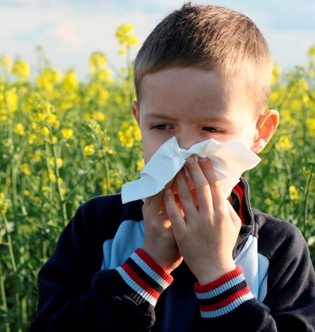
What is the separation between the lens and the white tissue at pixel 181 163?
143 cm

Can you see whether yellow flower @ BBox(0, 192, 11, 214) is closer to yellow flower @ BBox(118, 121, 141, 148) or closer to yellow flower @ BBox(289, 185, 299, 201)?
yellow flower @ BBox(118, 121, 141, 148)

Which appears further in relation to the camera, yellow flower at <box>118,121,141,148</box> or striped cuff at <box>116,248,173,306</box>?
yellow flower at <box>118,121,141,148</box>

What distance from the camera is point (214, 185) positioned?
1460 mm

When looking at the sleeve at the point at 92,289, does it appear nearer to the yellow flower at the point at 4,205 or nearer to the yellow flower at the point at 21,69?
the yellow flower at the point at 4,205

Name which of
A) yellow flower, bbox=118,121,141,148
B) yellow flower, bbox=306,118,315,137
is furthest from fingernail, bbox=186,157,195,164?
yellow flower, bbox=306,118,315,137

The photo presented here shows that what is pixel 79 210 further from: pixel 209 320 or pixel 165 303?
pixel 209 320

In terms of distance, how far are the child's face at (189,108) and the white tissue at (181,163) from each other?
0.03 meters

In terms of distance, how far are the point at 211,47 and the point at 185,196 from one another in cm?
36

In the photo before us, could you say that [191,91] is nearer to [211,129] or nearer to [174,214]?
[211,129]

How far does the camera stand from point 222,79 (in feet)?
4.87

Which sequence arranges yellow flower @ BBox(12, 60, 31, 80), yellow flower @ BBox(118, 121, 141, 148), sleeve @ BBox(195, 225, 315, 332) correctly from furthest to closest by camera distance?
yellow flower @ BBox(12, 60, 31, 80) < yellow flower @ BBox(118, 121, 141, 148) < sleeve @ BBox(195, 225, 315, 332)

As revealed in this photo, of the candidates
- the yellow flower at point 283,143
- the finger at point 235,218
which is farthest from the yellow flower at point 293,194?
the finger at point 235,218

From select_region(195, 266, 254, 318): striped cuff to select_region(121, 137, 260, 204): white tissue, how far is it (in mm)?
216

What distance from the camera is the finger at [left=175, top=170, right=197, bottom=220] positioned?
146cm
